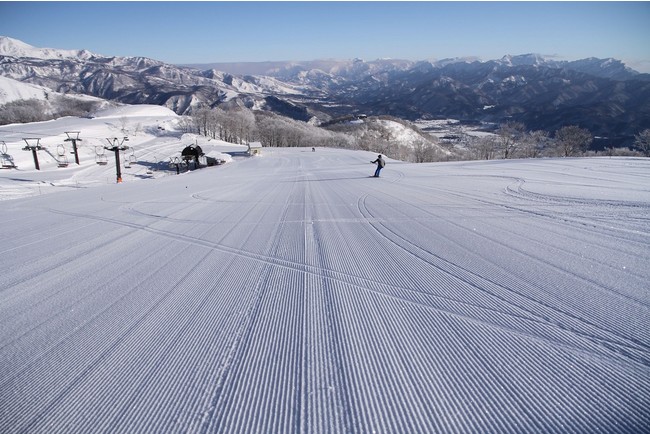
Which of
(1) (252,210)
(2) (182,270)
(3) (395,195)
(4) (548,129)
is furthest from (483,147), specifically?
(4) (548,129)

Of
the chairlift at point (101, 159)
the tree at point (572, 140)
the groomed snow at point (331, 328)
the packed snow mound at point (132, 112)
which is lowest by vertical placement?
the groomed snow at point (331, 328)

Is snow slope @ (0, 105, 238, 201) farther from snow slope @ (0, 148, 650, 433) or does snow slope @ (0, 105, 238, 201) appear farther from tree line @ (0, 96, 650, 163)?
snow slope @ (0, 148, 650, 433)

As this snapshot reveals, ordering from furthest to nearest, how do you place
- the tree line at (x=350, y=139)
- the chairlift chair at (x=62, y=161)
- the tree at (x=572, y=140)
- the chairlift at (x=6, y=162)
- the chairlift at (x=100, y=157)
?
the tree line at (x=350, y=139), the tree at (x=572, y=140), the chairlift at (x=100, y=157), the chairlift chair at (x=62, y=161), the chairlift at (x=6, y=162)

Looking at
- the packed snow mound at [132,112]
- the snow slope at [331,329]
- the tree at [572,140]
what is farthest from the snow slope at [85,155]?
the tree at [572,140]

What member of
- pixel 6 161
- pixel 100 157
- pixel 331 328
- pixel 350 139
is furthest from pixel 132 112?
pixel 331 328

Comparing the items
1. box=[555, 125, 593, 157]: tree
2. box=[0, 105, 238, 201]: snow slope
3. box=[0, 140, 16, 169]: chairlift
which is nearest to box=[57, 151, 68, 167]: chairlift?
box=[0, 105, 238, 201]: snow slope

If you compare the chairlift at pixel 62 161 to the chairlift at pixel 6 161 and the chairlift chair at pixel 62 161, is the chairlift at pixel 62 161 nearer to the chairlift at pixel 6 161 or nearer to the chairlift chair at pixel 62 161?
the chairlift chair at pixel 62 161

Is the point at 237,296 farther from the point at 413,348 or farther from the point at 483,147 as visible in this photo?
the point at 483,147

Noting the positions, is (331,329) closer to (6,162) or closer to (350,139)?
(6,162)
